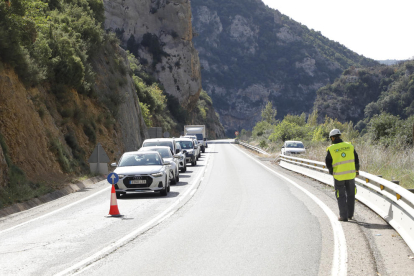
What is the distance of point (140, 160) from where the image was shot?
17.2 m

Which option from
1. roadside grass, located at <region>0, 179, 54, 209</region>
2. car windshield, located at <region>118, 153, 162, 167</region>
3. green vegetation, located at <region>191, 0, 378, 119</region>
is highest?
green vegetation, located at <region>191, 0, 378, 119</region>

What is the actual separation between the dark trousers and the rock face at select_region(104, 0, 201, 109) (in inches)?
3589

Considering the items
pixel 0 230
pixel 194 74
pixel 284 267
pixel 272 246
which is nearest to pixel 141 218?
pixel 0 230

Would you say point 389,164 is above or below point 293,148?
above

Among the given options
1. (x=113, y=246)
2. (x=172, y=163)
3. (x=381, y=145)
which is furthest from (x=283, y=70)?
(x=113, y=246)

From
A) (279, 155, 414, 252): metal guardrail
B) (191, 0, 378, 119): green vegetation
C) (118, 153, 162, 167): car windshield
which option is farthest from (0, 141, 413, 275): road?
(191, 0, 378, 119): green vegetation

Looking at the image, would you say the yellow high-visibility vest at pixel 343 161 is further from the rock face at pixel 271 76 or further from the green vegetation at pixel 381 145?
the rock face at pixel 271 76

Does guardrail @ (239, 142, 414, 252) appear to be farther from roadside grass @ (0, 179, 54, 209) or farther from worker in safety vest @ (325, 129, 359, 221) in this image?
roadside grass @ (0, 179, 54, 209)

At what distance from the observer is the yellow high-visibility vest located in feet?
33.7

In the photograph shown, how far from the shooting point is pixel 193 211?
12.2 m

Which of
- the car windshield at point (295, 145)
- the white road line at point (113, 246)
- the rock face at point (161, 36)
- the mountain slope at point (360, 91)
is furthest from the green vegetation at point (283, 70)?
the white road line at point (113, 246)

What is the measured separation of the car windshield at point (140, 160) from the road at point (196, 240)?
2.50m

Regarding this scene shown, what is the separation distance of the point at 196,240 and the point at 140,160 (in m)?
9.02

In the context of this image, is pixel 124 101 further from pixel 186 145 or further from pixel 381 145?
pixel 381 145
